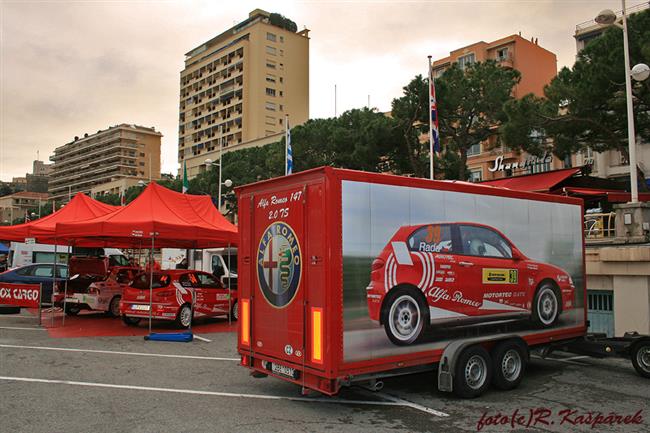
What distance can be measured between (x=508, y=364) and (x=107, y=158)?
141 metres

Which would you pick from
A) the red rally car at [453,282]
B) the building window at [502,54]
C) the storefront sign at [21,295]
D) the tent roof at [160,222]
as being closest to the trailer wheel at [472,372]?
the red rally car at [453,282]

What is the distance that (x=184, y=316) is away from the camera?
1417 centimetres

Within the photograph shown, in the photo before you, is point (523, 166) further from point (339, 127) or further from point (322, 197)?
point (322, 197)

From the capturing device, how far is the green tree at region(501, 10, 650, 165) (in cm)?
1755

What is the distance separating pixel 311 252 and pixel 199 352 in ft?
18.7

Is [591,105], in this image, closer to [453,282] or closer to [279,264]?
[453,282]

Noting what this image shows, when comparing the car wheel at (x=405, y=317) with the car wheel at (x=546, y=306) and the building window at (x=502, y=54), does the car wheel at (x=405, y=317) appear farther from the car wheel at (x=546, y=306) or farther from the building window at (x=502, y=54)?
the building window at (x=502, y=54)

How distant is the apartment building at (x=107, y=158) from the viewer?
132000 millimetres

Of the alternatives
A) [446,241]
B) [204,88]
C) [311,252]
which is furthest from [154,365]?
[204,88]

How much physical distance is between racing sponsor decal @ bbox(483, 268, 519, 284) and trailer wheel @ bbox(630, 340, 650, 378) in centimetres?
229

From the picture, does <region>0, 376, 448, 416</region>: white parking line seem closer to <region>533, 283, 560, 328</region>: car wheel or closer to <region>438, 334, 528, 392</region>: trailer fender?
<region>438, 334, 528, 392</region>: trailer fender

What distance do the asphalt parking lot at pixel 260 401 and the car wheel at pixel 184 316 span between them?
12.2ft

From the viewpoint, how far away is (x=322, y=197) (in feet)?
21.0

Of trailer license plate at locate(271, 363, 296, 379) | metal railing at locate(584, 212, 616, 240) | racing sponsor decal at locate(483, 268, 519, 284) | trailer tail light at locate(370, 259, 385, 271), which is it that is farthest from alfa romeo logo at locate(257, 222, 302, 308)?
metal railing at locate(584, 212, 616, 240)
